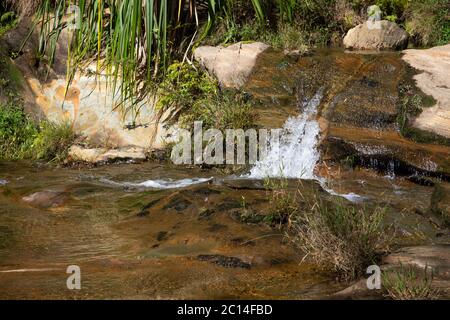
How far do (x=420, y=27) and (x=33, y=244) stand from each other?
759 cm

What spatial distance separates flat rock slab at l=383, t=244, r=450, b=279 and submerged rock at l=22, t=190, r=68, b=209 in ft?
11.0

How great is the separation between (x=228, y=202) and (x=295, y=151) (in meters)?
2.24

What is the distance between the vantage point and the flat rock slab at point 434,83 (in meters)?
7.25

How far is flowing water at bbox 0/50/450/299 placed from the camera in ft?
13.2

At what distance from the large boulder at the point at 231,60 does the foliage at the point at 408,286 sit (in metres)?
5.17

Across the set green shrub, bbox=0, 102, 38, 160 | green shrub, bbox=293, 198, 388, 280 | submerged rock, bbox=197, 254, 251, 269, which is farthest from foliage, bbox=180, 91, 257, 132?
green shrub, bbox=293, 198, 388, 280

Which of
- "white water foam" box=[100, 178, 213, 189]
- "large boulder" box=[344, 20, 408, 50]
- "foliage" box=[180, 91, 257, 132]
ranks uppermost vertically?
"large boulder" box=[344, 20, 408, 50]

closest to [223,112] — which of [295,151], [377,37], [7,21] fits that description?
[295,151]

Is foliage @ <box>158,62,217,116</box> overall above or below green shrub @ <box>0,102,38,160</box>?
above

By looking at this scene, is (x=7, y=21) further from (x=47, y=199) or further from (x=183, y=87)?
(x=47, y=199)

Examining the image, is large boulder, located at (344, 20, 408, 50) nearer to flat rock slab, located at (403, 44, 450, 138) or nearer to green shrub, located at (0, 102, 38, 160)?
flat rock slab, located at (403, 44, 450, 138)

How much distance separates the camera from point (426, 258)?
13.3 feet

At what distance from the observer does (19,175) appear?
757cm
